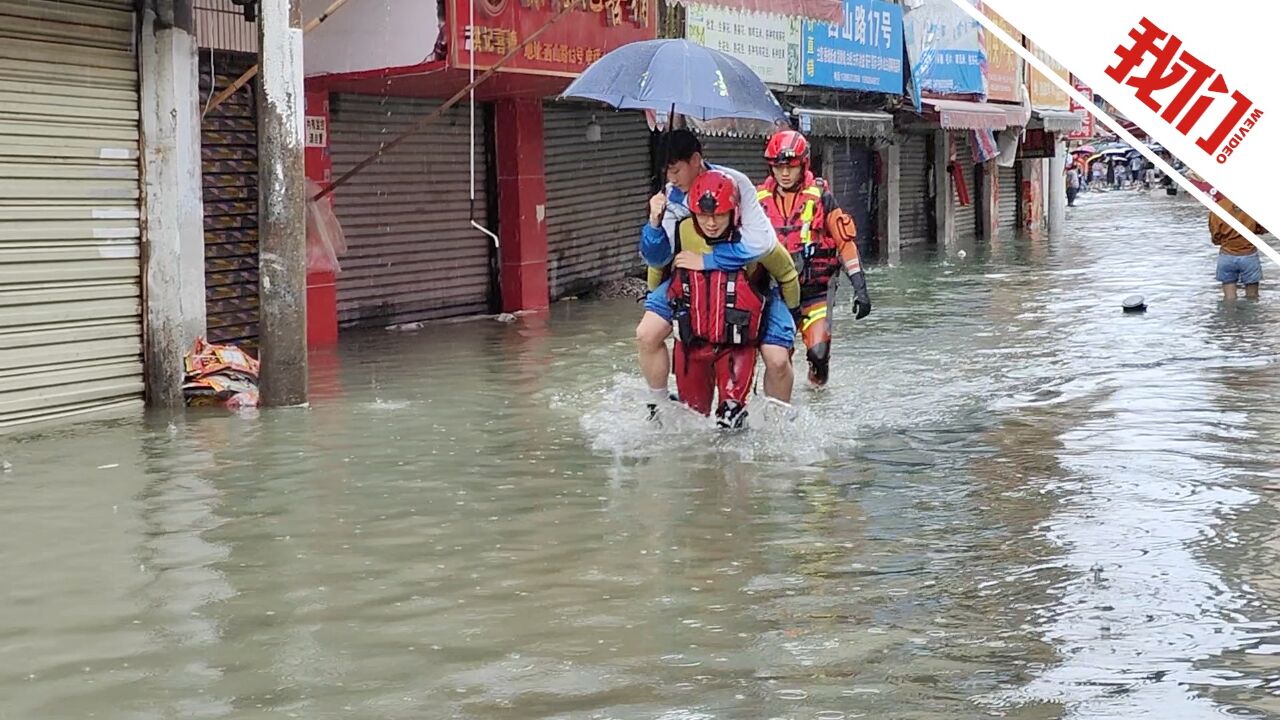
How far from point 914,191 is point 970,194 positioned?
4.06 m

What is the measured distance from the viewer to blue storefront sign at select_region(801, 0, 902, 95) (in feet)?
70.3

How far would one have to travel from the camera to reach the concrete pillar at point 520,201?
1686cm

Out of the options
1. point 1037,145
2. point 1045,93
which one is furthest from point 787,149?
point 1037,145

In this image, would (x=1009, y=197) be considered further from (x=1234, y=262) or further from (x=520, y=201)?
(x=520, y=201)

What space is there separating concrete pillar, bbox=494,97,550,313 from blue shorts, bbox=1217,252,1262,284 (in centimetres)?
643

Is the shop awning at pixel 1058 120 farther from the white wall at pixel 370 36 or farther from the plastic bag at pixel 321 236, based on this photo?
the white wall at pixel 370 36

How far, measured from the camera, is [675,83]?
921 centimetres

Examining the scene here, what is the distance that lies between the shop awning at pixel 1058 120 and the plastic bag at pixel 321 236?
21.6 meters

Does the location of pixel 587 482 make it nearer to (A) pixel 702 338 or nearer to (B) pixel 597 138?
(A) pixel 702 338

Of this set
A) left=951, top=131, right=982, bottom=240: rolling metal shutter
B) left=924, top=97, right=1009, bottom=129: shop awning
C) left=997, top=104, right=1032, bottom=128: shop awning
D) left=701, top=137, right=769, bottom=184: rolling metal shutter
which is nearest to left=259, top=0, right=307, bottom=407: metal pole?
left=701, top=137, right=769, bottom=184: rolling metal shutter

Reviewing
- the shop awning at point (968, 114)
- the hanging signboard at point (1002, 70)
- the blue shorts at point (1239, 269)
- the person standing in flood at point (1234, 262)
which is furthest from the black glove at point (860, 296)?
the hanging signboard at point (1002, 70)

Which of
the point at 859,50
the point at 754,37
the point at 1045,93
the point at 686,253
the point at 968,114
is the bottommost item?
the point at 686,253

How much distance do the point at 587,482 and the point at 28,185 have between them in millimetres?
3982

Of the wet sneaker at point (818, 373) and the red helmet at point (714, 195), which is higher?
the red helmet at point (714, 195)
